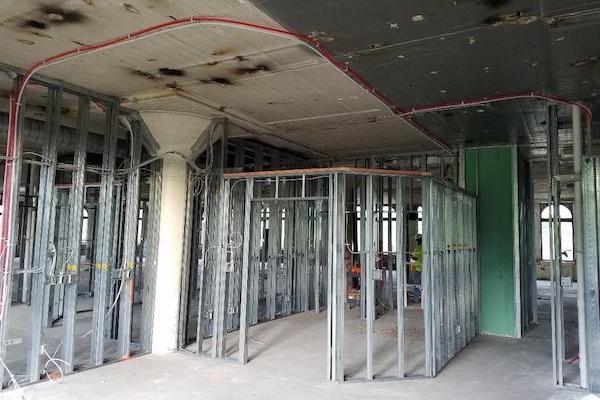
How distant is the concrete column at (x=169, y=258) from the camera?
542cm

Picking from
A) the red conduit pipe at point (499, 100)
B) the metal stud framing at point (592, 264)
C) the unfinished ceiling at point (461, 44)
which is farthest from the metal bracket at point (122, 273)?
the metal stud framing at point (592, 264)

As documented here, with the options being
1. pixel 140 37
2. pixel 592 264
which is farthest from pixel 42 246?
pixel 592 264

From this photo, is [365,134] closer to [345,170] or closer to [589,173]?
[345,170]

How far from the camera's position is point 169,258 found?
5.45 m

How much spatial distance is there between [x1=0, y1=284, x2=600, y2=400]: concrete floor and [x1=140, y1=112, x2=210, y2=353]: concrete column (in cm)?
36

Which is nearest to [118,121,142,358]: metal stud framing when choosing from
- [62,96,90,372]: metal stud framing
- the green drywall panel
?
[62,96,90,372]: metal stud framing

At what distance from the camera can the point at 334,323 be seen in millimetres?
4477

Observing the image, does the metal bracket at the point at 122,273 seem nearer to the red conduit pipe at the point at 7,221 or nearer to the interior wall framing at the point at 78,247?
the interior wall framing at the point at 78,247

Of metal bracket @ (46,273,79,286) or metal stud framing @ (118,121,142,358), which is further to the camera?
metal stud framing @ (118,121,142,358)

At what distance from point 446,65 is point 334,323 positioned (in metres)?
2.68

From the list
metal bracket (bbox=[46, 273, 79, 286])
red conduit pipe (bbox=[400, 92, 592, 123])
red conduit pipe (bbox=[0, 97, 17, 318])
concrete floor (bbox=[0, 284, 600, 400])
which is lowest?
concrete floor (bbox=[0, 284, 600, 400])

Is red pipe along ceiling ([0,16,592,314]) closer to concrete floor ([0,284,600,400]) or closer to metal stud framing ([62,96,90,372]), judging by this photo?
metal stud framing ([62,96,90,372])

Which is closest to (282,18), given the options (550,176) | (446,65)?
(446,65)

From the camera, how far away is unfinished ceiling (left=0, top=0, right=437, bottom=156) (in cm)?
313
